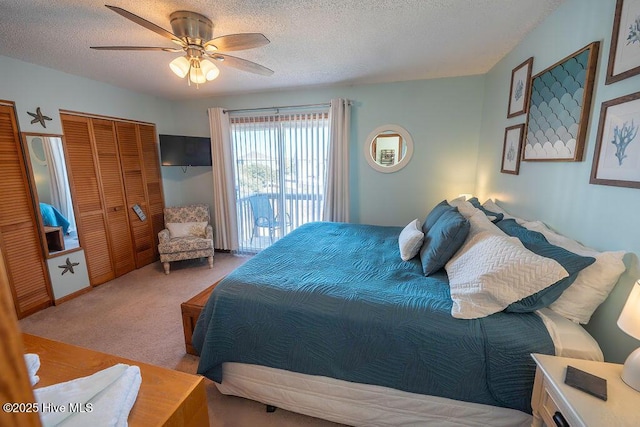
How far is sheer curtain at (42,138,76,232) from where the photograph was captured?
9.02 ft

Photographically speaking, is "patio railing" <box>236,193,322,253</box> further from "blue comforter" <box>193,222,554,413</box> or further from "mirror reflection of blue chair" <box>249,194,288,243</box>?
"blue comforter" <box>193,222,554,413</box>

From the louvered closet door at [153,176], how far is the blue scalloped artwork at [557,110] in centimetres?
430

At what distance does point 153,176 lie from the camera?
12.8ft

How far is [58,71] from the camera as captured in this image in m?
A: 2.79

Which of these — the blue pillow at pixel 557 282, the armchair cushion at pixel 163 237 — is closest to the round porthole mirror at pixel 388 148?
the blue pillow at pixel 557 282

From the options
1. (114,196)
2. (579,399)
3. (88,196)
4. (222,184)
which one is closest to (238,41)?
(579,399)

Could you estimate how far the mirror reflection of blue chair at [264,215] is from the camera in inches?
158

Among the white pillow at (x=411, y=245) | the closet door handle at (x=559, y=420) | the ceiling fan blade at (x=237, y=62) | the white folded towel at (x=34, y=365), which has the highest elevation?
the ceiling fan blade at (x=237, y=62)

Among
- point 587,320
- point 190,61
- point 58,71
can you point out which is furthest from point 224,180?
point 587,320

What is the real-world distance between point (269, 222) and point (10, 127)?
2.73 metres

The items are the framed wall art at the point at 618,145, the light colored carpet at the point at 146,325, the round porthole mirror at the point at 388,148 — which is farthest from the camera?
the round porthole mirror at the point at 388,148

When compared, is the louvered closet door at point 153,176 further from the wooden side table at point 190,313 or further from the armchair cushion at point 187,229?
the wooden side table at point 190,313

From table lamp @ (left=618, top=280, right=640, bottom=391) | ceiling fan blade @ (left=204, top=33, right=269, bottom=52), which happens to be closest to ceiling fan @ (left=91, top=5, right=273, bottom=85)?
ceiling fan blade @ (left=204, top=33, right=269, bottom=52)

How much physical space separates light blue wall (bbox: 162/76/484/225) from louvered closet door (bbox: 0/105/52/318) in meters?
2.40
